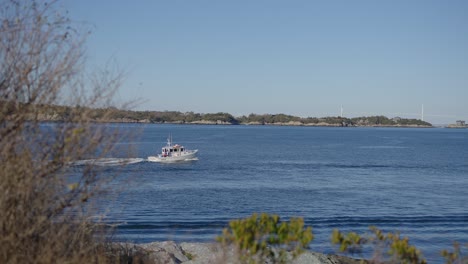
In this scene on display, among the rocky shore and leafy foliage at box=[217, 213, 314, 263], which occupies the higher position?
leafy foliage at box=[217, 213, 314, 263]

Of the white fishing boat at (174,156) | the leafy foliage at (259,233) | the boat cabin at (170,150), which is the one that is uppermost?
the leafy foliage at (259,233)

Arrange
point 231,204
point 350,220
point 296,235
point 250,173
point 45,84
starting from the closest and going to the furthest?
1. point 296,235
2. point 45,84
3. point 350,220
4. point 231,204
5. point 250,173

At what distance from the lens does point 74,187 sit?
7.52 m

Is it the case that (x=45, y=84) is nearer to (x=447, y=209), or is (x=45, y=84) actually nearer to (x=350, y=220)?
(x=350, y=220)

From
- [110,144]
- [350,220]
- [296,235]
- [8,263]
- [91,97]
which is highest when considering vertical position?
[91,97]

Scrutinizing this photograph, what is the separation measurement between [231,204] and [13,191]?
2417cm

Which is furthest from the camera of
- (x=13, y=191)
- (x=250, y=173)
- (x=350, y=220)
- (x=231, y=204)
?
(x=250, y=173)


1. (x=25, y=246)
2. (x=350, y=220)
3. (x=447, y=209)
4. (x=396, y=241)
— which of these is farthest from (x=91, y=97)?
(x=447, y=209)

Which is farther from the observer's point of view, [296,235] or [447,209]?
[447,209]

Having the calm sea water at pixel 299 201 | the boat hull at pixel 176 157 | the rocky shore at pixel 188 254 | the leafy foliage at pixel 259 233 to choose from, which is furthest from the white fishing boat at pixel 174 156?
the leafy foliage at pixel 259 233

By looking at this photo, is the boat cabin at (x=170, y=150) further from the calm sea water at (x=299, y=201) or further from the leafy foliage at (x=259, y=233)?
the leafy foliage at (x=259, y=233)

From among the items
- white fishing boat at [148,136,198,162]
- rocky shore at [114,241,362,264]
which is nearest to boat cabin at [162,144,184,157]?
white fishing boat at [148,136,198,162]

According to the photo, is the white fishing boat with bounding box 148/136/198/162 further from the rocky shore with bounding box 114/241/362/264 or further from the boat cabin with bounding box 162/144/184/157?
the rocky shore with bounding box 114/241/362/264

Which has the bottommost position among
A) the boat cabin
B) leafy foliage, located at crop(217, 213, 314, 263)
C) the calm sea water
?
Answer: the calm sea water
